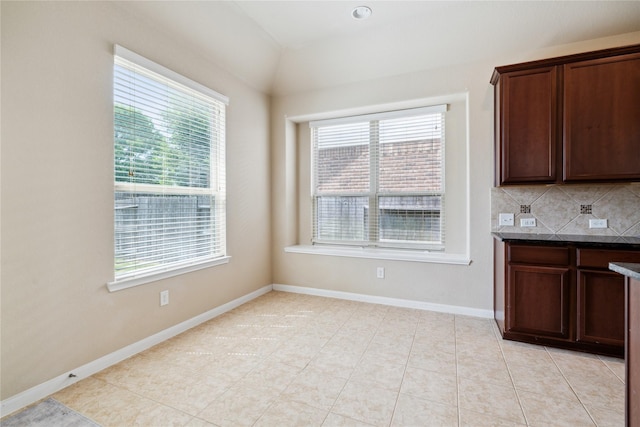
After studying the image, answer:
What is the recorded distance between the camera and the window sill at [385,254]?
3.29 m

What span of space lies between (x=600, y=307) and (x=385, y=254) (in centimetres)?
191

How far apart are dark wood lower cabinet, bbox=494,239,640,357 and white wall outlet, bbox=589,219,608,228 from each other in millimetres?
607

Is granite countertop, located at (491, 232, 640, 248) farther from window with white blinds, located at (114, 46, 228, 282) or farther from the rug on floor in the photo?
the rug on floor

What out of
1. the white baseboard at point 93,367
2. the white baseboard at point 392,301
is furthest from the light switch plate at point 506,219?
the white baseboard at point 93,367

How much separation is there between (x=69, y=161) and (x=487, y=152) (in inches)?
143

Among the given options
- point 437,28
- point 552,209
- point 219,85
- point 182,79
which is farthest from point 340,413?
point 437,28

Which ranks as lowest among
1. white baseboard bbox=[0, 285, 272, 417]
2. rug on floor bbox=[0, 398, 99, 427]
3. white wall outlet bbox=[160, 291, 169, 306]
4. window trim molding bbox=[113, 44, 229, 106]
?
rug on floor bbox=[0, 398, 99, 427]

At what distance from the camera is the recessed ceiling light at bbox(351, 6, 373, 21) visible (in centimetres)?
278

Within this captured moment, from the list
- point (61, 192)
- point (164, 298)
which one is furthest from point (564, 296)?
point (61, 192)

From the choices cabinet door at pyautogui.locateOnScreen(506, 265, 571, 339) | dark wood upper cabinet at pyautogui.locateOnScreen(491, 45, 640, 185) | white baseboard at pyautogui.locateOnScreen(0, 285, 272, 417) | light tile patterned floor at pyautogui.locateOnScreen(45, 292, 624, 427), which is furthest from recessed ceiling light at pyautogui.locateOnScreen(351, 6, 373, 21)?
white baseboard at pyautogui.locateOnScreen(0, 285, 272, 417)

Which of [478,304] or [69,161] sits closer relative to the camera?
[69,161]

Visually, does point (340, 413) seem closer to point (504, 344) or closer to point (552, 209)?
point (504, 344)

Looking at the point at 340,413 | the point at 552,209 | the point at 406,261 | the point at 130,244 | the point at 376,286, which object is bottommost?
the point at 340,413

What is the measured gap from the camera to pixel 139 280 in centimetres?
243
